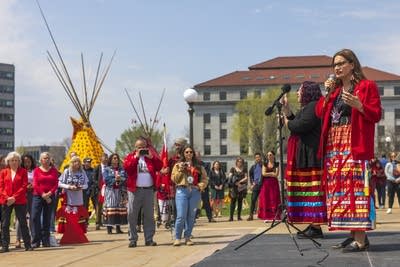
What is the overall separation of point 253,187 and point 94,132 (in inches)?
305

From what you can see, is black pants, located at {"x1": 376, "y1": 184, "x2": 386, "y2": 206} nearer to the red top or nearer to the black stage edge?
the red top

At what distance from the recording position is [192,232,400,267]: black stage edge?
6.72 metres

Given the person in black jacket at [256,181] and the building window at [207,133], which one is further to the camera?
the building window at [207,133]

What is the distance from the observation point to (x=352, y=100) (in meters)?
6.89

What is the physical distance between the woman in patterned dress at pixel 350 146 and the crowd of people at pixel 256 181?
0.01 meters

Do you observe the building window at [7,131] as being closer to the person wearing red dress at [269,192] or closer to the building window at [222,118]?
the building window at [222,118]

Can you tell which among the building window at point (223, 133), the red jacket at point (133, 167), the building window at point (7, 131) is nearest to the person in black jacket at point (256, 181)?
the red jacket at point (133, 167)

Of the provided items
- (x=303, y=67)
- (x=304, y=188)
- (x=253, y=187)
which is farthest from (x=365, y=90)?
(x=303, y=67)

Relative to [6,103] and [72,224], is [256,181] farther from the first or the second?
[6,103]

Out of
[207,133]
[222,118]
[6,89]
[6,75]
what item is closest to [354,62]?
[222,118]

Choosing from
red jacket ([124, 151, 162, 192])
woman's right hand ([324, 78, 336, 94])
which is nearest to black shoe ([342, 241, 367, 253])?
woman's right hand ([324, 78, 336, 94])

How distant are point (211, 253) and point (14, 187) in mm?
4527

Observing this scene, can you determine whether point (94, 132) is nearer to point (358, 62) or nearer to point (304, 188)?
point (304, 188)

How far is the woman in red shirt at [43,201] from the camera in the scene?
40.5 feet
